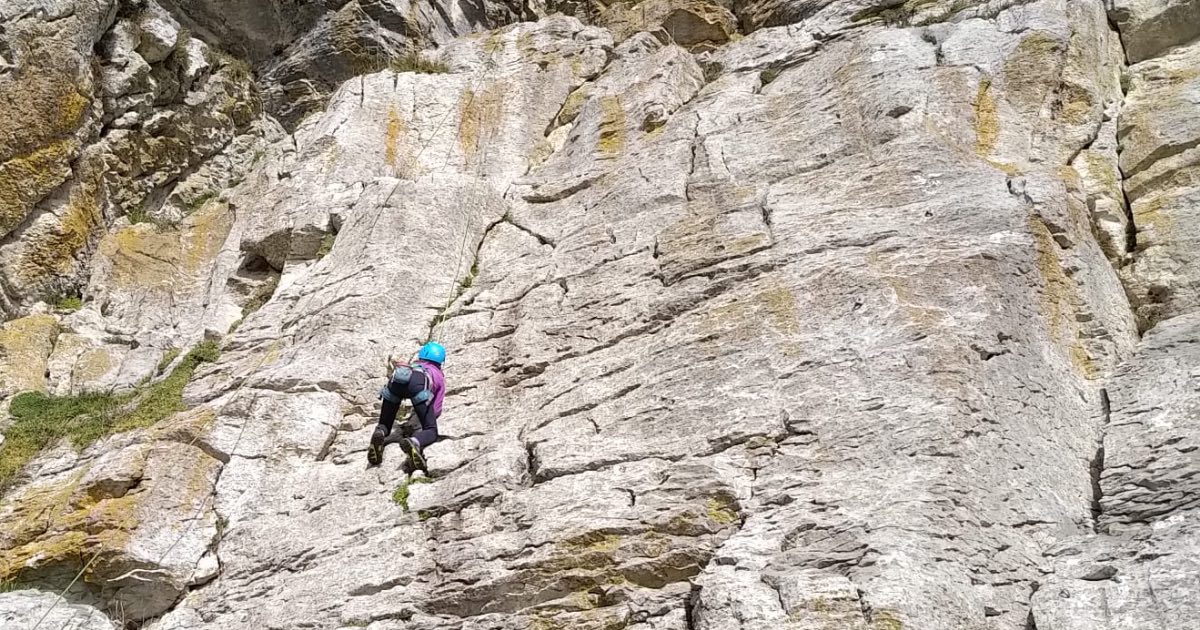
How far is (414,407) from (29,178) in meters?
9.07

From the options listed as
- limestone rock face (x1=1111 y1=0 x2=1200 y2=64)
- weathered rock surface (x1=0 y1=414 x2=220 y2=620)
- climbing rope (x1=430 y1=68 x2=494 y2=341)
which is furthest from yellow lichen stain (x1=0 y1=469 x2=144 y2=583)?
limestone rock face (x1=1111 y1=0 x2=1200 y2=64)

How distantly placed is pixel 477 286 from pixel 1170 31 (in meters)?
9.22

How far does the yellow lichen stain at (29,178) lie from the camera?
1552 cm

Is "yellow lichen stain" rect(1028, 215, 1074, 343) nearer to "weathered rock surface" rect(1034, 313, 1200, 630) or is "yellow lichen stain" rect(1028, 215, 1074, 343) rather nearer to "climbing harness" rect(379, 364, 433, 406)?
"weathered rock surface" rect(1034, 313, 1200, 630)

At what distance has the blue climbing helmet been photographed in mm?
10969

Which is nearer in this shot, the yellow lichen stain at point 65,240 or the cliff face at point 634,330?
the cliff face at point 634,330

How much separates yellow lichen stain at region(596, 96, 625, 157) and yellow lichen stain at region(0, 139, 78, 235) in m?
8.10

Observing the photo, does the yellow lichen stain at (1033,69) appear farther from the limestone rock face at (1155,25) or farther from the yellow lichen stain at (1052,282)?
the yellow lichen stain at (1052,282)

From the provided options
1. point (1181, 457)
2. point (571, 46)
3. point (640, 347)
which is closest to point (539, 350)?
point (640, 347)

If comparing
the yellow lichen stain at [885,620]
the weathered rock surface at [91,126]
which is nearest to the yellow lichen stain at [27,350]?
the weathered rock surface at [91,126]

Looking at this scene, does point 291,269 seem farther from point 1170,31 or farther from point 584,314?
point 1170,31

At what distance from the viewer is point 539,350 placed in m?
11.0

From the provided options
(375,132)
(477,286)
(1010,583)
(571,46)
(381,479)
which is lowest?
(1010,583)

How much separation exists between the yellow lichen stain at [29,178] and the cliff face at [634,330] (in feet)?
0.22
